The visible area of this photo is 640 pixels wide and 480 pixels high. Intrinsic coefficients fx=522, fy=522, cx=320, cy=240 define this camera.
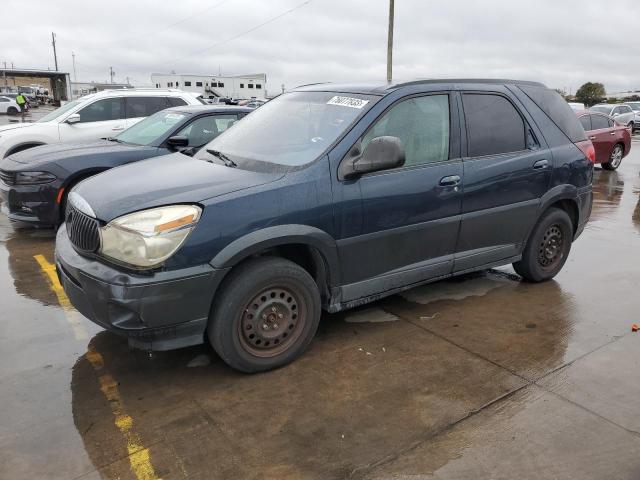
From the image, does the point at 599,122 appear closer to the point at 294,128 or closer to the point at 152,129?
Answer: the point at 152,129

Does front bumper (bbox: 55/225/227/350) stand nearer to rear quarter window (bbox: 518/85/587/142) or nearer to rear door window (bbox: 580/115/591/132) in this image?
rear quarter window (bbox: 518/85/587/142)

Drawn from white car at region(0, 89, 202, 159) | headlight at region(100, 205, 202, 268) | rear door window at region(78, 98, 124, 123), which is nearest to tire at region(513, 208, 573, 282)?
headlight at region(100, 205, 202, 268)

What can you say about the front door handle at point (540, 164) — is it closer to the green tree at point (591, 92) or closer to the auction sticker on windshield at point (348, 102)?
the auction sticker on windshield at point (348, 102)

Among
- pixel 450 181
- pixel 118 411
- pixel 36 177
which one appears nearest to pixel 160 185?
pixel 118 411

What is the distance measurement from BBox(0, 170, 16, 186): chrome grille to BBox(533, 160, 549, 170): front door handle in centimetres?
563

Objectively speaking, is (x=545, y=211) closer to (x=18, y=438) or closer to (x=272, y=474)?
(x=272, y=474)

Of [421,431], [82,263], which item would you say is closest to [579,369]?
[421,431]

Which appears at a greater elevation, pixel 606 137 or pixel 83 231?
pixel 606 137

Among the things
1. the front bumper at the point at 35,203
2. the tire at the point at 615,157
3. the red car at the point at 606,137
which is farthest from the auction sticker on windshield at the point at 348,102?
the tire at the point at 615,157

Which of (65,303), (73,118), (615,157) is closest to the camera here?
(65,303)

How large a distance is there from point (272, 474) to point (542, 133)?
3.64m

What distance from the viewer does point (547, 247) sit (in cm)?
490

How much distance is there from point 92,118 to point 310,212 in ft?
23.5

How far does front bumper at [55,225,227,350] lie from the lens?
2.84 m
